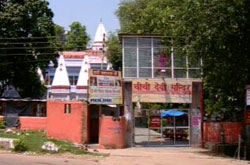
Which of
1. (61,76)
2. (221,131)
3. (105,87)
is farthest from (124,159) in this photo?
(61,76)

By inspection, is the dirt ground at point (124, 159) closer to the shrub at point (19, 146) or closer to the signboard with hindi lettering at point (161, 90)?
the shrub at point (19, 146)

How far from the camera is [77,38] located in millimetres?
82625

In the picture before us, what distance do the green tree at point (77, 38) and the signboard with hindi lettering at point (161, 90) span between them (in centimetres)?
4307

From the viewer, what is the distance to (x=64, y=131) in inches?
1145

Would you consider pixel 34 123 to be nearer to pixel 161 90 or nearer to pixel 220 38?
pixel 161 90

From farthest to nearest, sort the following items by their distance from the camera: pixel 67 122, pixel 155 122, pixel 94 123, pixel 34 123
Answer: pixel 34 123 < pixel 155 122 < pixel 94 123 < pixel 67 122

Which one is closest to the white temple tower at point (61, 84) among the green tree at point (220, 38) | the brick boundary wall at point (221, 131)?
the brick boundary wall at point (221, 131)

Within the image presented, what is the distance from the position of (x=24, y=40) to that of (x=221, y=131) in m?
24.4

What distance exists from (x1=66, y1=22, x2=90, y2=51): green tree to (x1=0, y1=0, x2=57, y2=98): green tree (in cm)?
2152

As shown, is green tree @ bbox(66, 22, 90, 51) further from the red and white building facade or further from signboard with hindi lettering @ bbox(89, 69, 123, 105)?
signboard with hindi lettering @ bbox(89, 69, 123, 105)

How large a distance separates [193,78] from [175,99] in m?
1.67

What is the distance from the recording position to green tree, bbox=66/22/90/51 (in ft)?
248

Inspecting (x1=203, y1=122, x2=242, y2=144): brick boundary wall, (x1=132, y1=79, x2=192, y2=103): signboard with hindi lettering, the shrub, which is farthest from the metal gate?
the shrub

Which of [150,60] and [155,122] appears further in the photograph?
[155,122]
